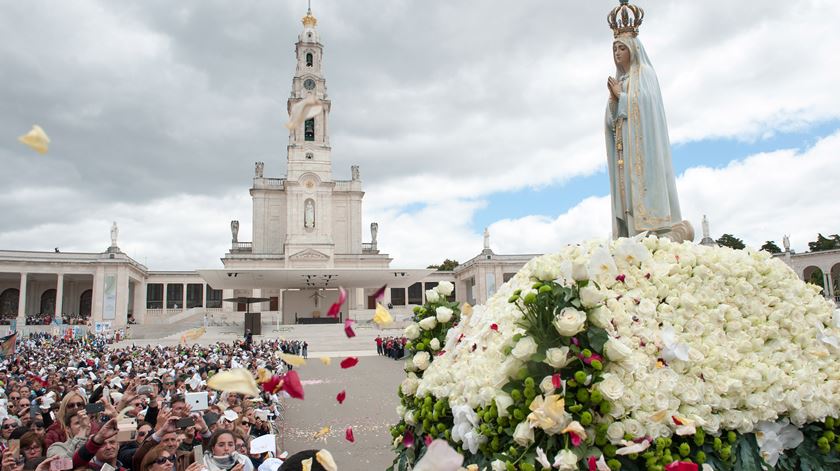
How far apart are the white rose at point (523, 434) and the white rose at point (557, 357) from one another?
0.29m

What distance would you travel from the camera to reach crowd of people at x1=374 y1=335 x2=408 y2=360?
103 ft

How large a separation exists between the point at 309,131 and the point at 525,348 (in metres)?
71.6

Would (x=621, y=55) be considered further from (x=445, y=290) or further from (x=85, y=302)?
(x=85, y=302)

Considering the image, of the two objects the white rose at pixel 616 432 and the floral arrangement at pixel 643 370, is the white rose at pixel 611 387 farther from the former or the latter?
the white rose at pixel 616 432

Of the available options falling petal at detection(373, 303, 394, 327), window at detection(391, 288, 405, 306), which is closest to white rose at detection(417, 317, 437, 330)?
falling petal at detection(373, 303, 394, 327)

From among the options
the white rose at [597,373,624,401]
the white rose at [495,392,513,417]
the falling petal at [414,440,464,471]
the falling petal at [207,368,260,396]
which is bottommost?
the falling petal at [414,440,464,471]

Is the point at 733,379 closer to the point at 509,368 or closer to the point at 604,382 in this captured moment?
the point at 604,382

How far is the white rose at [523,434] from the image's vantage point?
2434mm

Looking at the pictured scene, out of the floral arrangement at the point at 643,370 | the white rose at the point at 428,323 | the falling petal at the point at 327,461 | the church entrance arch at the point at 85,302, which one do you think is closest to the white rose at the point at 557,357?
the floral arrangement at the point at 643,370

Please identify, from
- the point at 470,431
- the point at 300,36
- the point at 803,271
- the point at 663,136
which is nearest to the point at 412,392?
the point at 470,431

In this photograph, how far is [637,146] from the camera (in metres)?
7.09

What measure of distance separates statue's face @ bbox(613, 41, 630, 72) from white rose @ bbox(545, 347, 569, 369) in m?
6.02

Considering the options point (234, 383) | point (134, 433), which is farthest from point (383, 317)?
point (134, 433)

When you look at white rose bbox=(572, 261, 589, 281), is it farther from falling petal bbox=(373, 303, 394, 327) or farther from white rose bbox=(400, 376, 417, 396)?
white rose bbox=(400, 376, 417, 396)
